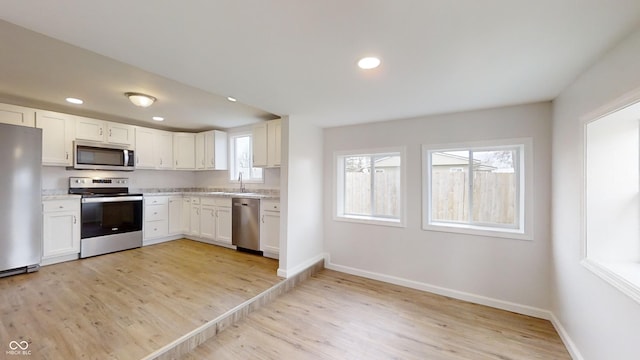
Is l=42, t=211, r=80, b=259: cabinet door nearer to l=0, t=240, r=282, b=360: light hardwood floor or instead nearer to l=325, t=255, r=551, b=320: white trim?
l=0, t=240, r=282, b=360: light hardwood floor

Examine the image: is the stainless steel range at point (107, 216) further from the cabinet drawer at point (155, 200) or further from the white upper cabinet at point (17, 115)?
the white upper cabinet at point (17, 115)

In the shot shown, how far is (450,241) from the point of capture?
3.10 metres

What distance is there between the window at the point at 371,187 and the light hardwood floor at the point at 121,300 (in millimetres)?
1477

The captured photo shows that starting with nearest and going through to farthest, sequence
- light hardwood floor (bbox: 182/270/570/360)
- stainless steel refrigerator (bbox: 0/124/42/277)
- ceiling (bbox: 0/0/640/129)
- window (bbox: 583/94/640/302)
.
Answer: ceiling (bbox: 0/0/640/129), window (bbox: 583/94/640/302), light hardwood floor (bbox: 182/270/570/360), stainless steel refrigerator (bbox: 0/124/42/277)

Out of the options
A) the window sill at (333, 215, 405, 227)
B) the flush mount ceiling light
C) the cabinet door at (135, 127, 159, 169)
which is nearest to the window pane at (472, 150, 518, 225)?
the window sill at (333, 215, 405, 227)

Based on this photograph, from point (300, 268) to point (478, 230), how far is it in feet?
7.44

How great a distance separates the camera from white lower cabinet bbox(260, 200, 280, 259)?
390cm

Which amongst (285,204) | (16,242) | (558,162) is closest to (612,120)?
(558,162)

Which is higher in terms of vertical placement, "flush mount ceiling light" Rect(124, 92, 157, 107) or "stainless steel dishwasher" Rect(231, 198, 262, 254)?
"flush mount ceiling light" Rect(124, 92, 157, 107)

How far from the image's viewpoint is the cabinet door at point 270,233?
390 centimetres

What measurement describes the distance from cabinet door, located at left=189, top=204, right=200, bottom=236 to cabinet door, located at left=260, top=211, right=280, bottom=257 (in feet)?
5.51

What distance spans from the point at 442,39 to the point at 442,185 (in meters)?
2.15

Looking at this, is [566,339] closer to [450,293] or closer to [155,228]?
[450,293]

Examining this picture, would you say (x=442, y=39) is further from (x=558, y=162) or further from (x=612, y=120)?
(x=558, y=162)
